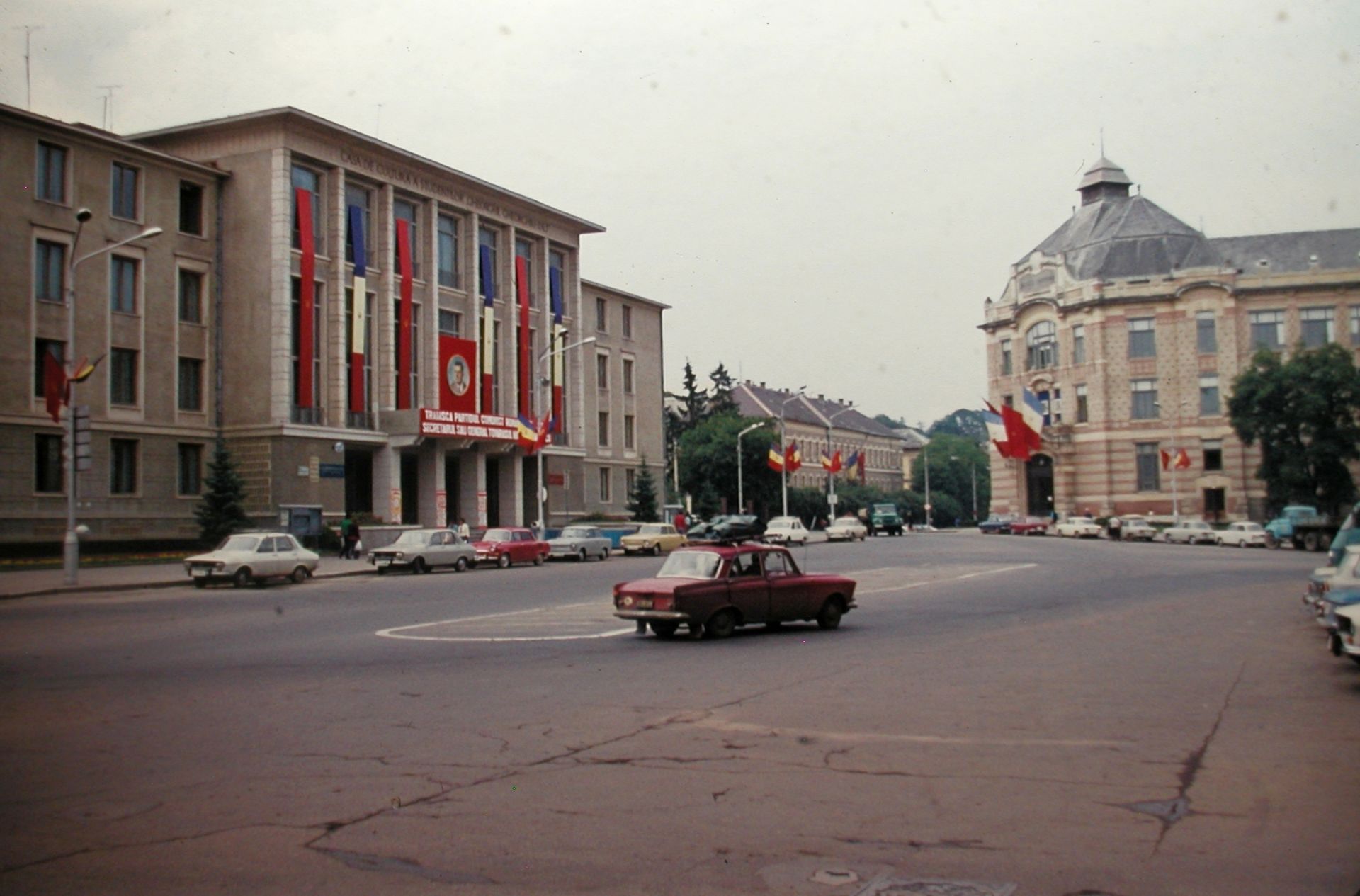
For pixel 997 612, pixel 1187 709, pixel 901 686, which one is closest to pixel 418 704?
pixel 901 686

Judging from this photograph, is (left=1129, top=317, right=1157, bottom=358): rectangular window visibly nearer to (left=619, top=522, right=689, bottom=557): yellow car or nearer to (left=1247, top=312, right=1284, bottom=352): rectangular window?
(left=1247, top=312, right=1284, bottom=352): rectangular window

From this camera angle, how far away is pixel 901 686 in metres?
13.0

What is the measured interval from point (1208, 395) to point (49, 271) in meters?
71.5

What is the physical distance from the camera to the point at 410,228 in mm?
56938

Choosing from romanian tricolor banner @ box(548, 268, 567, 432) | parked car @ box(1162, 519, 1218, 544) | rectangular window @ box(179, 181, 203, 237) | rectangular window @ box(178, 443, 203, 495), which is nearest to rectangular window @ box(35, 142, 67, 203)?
rectangular window @ box(179, 181, 203, 237)

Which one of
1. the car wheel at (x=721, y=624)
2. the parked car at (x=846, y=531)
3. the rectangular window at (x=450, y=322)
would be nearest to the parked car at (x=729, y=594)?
the car wheel at (x=721, y=624)

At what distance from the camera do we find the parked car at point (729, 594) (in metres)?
17.7

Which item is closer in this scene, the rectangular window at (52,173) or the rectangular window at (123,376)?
the rectangular window at (52,173)

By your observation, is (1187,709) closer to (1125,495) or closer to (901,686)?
(901,686)

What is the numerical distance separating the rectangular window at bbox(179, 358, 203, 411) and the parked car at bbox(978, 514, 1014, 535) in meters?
54.6

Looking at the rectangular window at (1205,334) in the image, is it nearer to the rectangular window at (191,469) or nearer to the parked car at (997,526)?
the parked car at (997,526)

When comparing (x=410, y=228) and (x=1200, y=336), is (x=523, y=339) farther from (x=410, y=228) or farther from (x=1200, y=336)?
(x=1200, y=336)

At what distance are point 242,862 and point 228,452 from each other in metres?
42.8

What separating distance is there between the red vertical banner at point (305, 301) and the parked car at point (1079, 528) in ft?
164
